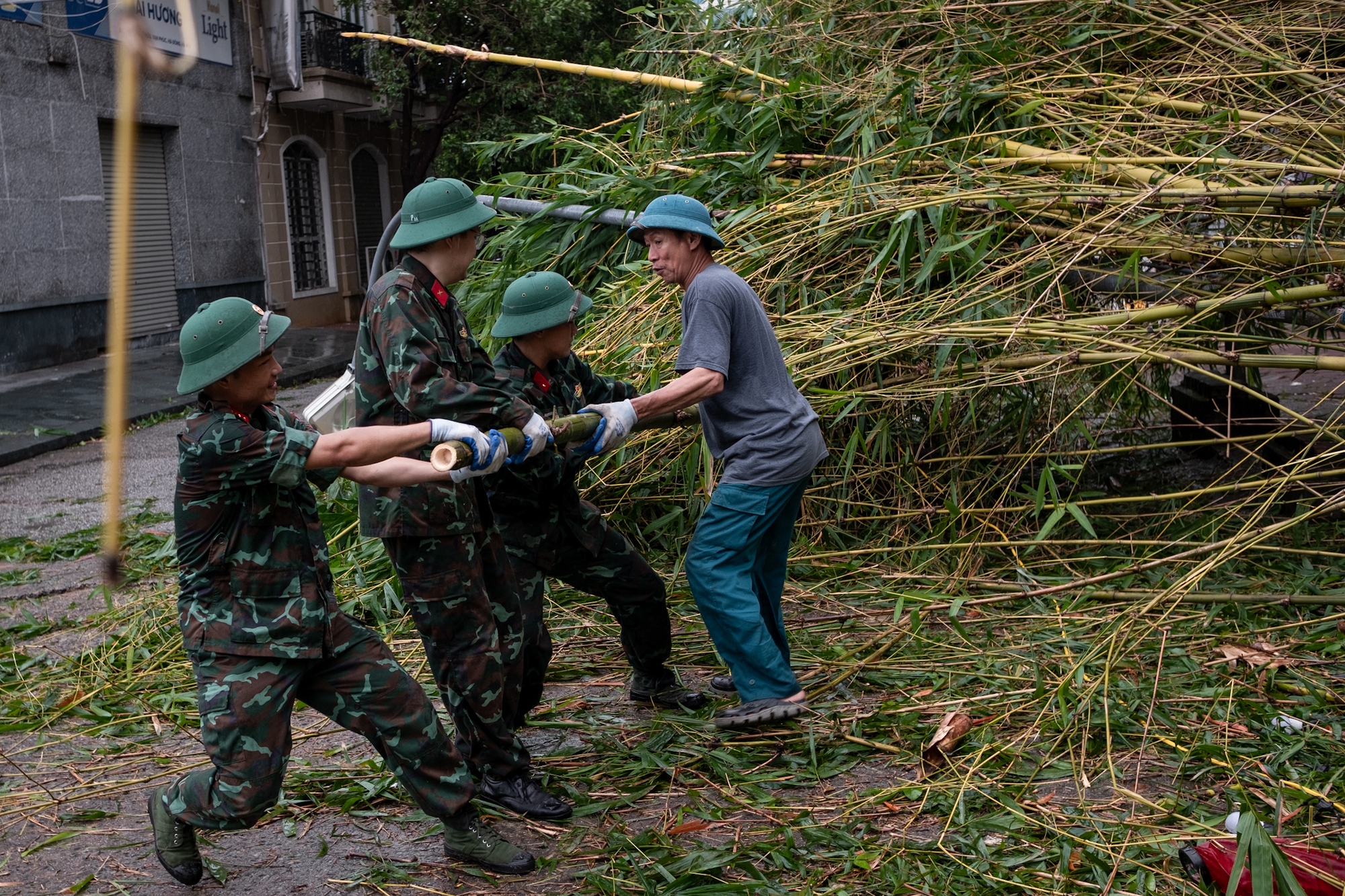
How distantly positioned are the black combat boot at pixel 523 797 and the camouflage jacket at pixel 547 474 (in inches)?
29.3

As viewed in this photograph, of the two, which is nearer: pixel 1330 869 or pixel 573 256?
pixel 1330 869

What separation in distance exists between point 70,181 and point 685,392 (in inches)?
473

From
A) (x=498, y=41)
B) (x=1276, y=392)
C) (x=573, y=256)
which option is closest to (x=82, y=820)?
(x=573, y=256)

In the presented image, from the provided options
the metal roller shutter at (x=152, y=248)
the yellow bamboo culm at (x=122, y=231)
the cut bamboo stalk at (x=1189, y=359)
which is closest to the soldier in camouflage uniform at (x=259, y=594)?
the yellow bamboo culm at (x=122, y=231)

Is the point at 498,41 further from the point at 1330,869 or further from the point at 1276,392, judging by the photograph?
the point at 1330,869

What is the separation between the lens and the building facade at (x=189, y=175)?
12.3 m

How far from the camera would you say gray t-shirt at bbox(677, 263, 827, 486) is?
348 cm

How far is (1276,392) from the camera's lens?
8.05 metres

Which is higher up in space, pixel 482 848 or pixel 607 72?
pixel 607 72

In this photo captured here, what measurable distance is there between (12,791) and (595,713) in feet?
5.80

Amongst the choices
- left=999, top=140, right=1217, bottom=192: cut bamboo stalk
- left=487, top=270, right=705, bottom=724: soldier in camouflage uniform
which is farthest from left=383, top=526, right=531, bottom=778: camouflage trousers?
left=999, top=140, right=1217, bottom=192: cut bamboo stalk

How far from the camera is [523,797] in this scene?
3240 millimetres

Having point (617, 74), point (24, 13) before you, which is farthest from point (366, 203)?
point (617, 74)

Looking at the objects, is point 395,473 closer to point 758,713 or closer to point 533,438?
point 533,438
